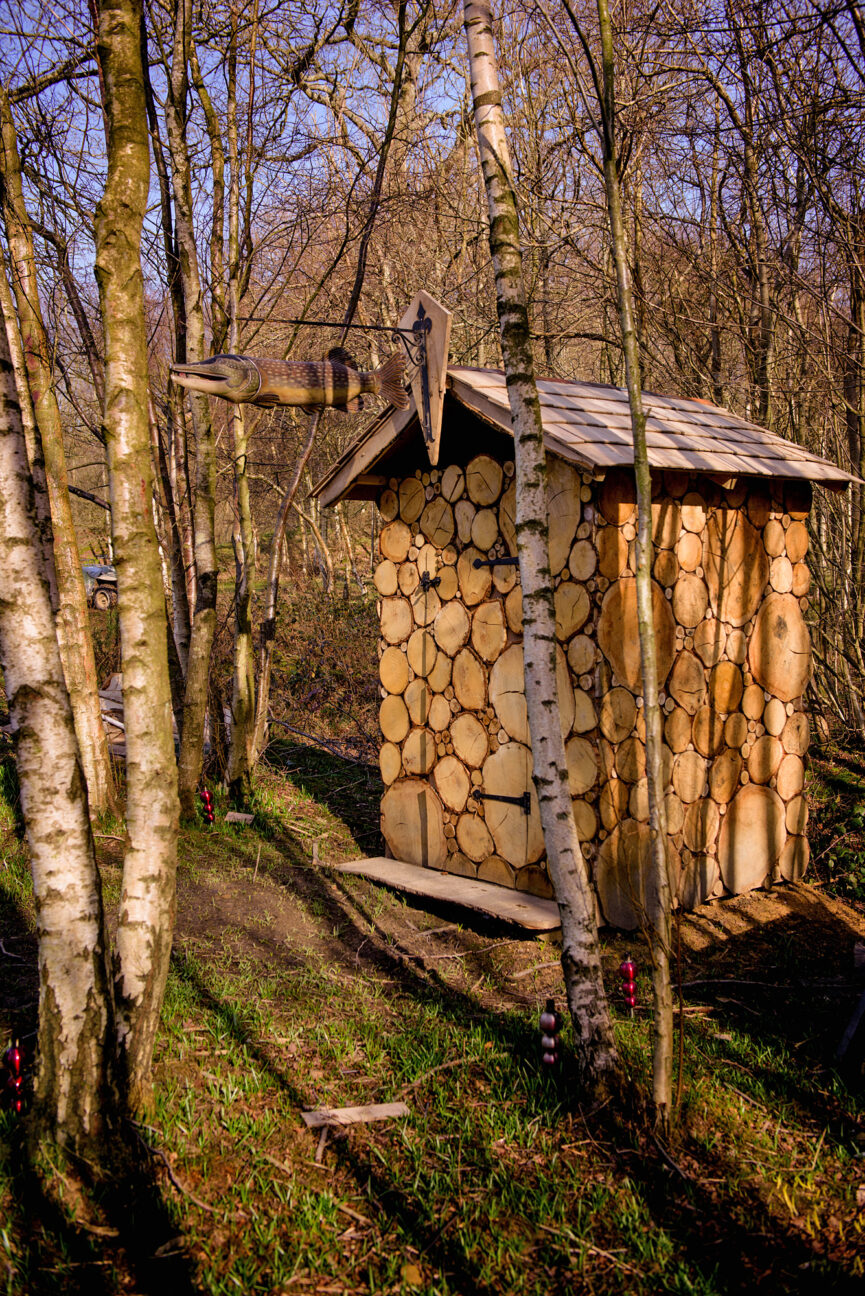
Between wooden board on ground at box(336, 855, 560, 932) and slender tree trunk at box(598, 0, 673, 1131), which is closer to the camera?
slender tree trunk at box(598, 0, 673, 1131)

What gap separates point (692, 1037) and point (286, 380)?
3442 mm

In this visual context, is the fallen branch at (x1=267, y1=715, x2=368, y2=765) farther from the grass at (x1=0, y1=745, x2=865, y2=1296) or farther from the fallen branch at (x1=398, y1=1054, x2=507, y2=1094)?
the fallen branch at (x1=398, y1=1054, x2=507, y2=1094)

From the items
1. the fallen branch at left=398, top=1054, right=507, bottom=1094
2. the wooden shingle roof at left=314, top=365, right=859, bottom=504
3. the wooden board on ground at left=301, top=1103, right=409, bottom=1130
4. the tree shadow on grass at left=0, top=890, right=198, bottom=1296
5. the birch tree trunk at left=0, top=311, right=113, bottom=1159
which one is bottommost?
the fallen branch at left=398, top=1054, right=507, bottom=1094

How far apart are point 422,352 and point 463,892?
3.29 metres

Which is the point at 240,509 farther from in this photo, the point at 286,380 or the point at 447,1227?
the point at 447,1227

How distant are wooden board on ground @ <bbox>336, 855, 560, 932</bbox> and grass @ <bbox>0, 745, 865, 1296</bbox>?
0.20 m

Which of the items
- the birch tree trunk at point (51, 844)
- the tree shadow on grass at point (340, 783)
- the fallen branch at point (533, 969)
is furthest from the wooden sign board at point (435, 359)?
the tree shadow on grass at point (340, 783)

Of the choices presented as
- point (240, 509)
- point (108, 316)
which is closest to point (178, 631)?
point (240, 509)

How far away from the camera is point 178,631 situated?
25.3 ft

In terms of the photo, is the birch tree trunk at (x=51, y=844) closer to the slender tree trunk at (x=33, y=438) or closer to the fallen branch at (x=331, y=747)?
the slender tree trunk at (x=33, y=438)

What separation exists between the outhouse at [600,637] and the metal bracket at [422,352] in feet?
2.84

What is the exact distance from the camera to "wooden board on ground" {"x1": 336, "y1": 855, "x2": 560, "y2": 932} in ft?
16.9

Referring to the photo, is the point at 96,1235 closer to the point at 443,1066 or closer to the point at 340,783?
the point at 443,1066

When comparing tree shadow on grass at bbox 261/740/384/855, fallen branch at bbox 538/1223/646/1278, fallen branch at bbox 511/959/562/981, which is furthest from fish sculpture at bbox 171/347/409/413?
tree shadow on grass at bbox 261/740/384/855
